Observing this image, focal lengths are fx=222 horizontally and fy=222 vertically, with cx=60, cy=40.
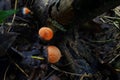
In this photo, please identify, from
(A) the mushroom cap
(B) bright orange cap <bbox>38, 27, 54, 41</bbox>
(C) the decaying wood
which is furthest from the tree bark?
(A) the mushroom cap

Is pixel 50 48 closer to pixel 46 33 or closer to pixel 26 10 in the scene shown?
pixel 46 33

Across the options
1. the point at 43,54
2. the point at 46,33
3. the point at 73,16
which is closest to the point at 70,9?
the point at 73,16

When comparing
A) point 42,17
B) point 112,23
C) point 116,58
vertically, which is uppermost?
point 42,17

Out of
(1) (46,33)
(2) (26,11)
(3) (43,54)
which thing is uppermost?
(2) (26,11)

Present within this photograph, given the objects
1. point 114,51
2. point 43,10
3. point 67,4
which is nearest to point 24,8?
point 43,10

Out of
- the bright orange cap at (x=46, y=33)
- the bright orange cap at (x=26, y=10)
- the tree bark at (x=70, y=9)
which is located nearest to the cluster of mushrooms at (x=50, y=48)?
the bright orange cap at (x=46, y=33)

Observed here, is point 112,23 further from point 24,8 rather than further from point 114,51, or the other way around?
point 24,8

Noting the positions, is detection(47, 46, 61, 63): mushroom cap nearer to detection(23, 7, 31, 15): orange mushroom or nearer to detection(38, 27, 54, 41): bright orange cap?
detection(38, 27, 54, 41): bright orange cap

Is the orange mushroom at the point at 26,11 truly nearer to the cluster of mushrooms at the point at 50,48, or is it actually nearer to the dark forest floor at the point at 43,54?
the dark forest floor at the point at 43,54
